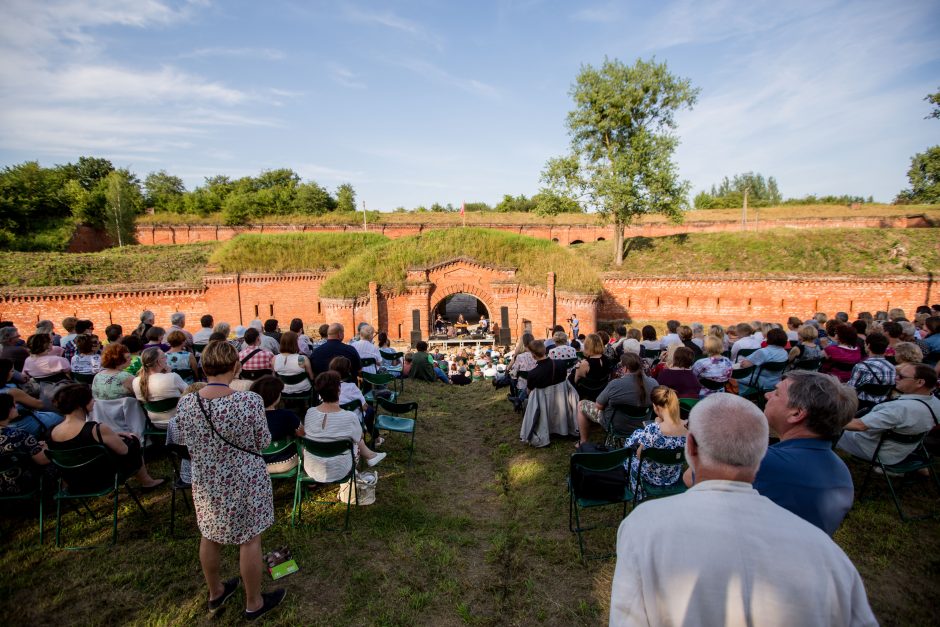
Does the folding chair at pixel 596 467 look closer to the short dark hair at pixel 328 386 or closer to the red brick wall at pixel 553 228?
the short dark hair at pixel 328 386

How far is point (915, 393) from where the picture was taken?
4.93 m

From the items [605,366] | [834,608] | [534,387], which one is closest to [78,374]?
[534,387]

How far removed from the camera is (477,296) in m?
19.3

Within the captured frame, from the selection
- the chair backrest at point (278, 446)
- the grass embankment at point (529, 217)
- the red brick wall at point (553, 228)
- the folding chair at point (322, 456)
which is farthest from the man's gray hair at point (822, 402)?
the red brick wall at point (553, 228)

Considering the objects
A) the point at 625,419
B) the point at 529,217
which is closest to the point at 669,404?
the point at 625,419

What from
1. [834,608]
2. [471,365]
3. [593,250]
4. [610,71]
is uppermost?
[610,71]

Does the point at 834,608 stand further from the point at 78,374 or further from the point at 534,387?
the point at 78,374

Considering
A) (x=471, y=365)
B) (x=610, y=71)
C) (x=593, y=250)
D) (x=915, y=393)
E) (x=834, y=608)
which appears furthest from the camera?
(x=593, y=250)

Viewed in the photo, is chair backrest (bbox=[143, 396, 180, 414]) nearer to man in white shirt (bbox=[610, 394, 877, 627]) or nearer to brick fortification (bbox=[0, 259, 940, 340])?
man in white shirt (bbox=[610, 394, 877, 627])

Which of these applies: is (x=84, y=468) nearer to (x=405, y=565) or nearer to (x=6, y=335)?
(x=405, y=565)

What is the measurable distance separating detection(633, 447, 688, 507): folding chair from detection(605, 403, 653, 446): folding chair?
108 cm

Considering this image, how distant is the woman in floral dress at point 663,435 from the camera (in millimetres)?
4461

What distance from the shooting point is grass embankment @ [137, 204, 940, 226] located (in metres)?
35.0

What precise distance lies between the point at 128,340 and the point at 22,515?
2.47m
